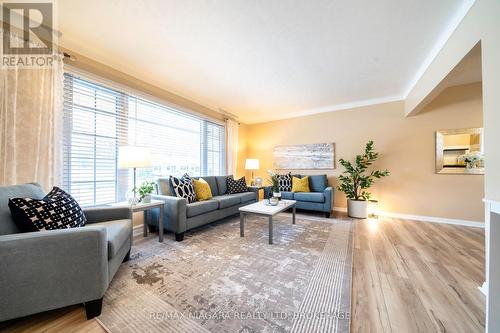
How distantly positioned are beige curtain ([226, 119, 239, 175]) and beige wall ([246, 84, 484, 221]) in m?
1.90

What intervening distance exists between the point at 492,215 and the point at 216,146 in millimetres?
4311

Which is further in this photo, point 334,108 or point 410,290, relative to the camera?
point 334,108

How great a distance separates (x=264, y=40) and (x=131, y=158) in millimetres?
2151

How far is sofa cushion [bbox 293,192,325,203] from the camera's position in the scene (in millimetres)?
3674

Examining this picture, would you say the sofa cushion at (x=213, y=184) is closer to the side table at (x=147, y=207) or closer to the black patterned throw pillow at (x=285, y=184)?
the side table at (x=147, y=207)

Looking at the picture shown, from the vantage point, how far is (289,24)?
1.84 m

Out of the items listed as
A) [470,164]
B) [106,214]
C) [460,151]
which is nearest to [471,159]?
[470,164]

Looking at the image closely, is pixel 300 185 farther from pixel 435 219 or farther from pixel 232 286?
pixel 232 286

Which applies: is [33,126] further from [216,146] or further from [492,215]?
[492,215]

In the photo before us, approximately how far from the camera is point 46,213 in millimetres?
1302

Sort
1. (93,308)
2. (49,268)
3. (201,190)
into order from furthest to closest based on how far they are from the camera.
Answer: (201,190)
(93,308)
(49,268)

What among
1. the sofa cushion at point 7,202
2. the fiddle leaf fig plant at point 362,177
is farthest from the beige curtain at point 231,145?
the sofa cushion at point 7,202

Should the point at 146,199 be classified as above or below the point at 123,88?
below

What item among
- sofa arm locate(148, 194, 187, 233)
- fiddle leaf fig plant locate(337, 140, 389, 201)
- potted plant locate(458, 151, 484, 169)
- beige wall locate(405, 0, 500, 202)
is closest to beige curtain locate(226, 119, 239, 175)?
sofa arm locate(148, 194, 187, 233)
